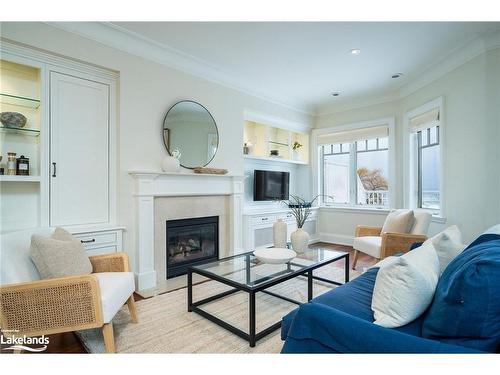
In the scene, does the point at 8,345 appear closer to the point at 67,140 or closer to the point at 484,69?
the point at 67,140

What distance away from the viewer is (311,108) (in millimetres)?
5441

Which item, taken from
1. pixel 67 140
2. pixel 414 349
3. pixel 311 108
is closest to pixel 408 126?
pixel 311 108

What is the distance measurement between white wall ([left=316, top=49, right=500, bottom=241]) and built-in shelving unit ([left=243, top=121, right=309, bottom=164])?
88.9 inches

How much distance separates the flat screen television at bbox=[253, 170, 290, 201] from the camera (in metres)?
4.68

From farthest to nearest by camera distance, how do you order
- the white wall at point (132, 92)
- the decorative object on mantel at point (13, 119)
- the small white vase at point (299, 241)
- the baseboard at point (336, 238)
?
the baseboard at point (336, 238) < the small white vase at point (299, 241) < the white wall at point (132, 92) < the decorative object on mantel at point (13, 119)

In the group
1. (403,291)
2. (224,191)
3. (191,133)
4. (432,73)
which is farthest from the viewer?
(224,191)

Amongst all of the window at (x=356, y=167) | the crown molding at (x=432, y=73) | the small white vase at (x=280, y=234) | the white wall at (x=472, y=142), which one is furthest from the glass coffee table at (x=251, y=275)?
the crown molding at (x=432, y=73)

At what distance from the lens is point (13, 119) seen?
2.39 metres

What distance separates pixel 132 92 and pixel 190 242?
1.91m

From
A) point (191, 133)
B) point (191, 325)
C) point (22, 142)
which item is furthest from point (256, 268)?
point (22, 142)

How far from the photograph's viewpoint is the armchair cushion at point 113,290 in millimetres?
1728

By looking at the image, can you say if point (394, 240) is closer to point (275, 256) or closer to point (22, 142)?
point (275, 256)

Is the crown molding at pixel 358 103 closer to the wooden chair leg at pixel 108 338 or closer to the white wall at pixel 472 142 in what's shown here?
the white wall at pixel 472 142

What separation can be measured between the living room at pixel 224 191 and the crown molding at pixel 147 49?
0.06ft
